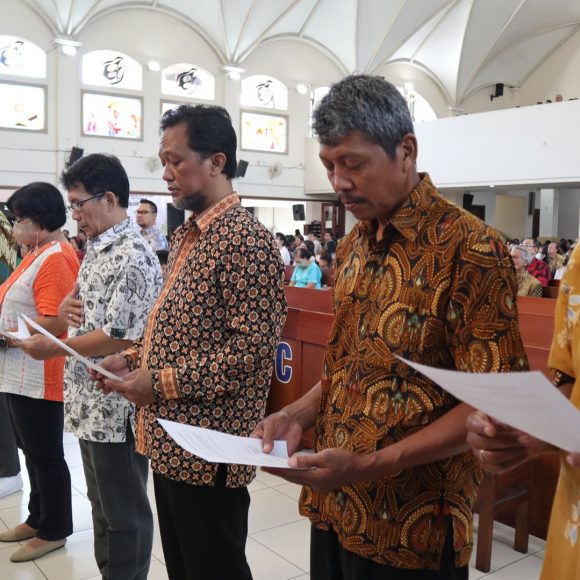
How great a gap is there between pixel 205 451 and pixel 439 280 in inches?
19.5

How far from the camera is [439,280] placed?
1.16 m

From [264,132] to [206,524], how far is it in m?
16.9

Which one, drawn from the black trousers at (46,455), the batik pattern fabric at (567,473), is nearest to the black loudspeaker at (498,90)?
the black trousers at (46,455)

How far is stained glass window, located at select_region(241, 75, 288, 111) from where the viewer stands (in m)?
17.8

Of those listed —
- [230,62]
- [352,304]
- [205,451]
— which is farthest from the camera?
[230,62]

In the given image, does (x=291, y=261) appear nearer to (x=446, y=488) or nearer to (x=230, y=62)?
(x=230, y=62)

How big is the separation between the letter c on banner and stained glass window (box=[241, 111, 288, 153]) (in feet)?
44.7

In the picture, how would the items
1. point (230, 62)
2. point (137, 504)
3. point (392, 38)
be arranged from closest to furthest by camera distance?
point (137, 504)
point (230, 62)
point (392, 38)

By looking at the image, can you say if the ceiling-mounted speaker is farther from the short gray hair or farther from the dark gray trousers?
the short gray hair

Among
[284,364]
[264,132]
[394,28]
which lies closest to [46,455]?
[284,364]

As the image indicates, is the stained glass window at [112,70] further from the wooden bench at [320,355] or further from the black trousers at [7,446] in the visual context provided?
the black trousers at [7,446]

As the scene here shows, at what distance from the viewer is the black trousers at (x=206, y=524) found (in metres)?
1.76

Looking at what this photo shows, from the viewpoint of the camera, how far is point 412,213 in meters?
1.22

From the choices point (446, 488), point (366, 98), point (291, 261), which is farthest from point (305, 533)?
point (291, 261)
